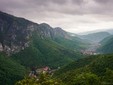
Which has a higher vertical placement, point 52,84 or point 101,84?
point 52,84

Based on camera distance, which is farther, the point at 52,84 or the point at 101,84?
the point at 101,84

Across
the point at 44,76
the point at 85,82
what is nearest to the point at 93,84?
the point at 85,82

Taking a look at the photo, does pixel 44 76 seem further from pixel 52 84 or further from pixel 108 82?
pixel 108 82

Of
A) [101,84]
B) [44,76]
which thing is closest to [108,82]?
[101,84]

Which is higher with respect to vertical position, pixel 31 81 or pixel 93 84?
pixel 31 81

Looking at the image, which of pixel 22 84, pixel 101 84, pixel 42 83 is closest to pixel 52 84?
pixel 42 83

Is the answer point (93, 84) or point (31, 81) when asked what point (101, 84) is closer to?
point (93, 84)

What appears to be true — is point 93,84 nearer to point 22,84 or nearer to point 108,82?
point 108,82
